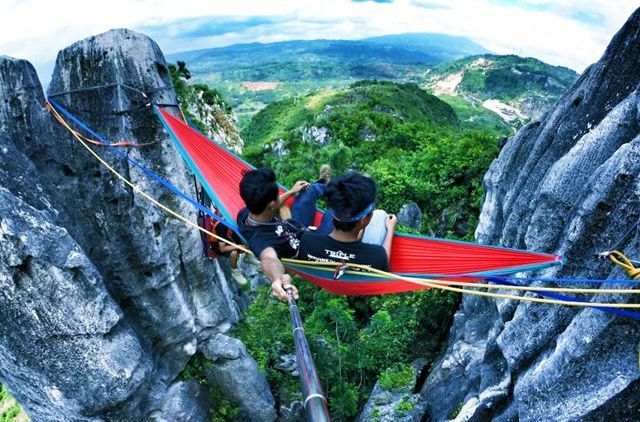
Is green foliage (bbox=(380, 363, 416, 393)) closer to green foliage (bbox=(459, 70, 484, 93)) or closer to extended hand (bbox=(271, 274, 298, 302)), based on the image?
extended hand (bbox=(271, 274, 298, 302))

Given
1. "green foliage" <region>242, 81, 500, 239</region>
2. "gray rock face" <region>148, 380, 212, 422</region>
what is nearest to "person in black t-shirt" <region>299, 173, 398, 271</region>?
"gray rock face" <region>148, 380, 212, 422</region>

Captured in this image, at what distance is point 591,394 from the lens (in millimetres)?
2670

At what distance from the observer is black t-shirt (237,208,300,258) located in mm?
3193

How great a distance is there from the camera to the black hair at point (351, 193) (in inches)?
109

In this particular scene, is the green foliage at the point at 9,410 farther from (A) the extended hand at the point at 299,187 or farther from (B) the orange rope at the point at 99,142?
(A) the extended hand at the point at 299,187

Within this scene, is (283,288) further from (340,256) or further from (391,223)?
(391,223)

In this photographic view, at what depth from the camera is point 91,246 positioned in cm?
496

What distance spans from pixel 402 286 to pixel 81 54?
389 cm

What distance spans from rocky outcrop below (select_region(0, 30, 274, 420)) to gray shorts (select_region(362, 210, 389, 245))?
2.68 m

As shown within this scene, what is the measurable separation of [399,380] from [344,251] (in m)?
3.78

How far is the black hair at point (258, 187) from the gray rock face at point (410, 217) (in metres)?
6.87

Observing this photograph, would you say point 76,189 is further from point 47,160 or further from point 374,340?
point 374,340

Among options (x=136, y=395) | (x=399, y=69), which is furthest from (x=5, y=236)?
(x=399, y=69)

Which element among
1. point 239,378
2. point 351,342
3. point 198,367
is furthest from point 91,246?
point 351,342
